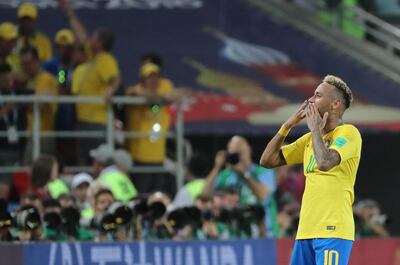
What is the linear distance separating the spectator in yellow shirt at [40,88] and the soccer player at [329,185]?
21.2 ft

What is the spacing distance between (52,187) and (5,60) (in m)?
2.36

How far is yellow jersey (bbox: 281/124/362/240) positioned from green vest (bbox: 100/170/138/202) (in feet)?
15.8

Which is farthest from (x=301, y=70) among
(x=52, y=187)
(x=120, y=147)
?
(x=52, y=187)

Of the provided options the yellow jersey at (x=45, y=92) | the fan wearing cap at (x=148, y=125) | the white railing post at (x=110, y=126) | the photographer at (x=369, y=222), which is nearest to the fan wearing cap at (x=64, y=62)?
the yellow jersey at (x=45, y=92)

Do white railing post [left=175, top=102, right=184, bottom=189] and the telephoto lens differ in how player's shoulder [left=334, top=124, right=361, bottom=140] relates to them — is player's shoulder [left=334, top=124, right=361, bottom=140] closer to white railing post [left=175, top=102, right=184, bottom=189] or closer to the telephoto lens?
the telephoto lens

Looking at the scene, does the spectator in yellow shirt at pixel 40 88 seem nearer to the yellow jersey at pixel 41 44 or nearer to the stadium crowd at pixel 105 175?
the stadium crowd at pixel 105 175

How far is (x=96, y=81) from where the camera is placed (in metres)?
16.5

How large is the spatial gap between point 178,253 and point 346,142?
121 inches

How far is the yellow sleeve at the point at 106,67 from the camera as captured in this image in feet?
53.2

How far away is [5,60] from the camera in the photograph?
16.2 metres

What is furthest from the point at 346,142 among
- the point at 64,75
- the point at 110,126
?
the point at 64,75

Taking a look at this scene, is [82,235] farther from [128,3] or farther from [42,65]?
[128,3]

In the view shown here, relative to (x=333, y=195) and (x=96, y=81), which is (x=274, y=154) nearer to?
(x=333, y=195)

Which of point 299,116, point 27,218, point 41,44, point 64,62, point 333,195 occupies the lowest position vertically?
point 333,195
